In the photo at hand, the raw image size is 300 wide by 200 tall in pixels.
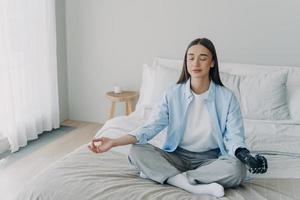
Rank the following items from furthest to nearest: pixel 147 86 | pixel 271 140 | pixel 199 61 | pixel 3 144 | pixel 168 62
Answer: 1. pixel 168 62
2. pixel 147 86
3. pixel 3 144
4. pixel 271 140
5. pixel 199 61

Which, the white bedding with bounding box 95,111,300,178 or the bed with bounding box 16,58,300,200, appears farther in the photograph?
the white bedding with bounding box 95,111,300,178

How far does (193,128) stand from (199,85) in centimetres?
22

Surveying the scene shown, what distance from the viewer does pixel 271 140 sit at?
212 cm

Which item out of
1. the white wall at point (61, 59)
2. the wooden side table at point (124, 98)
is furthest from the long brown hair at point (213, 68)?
the white wall at point (61, 59)

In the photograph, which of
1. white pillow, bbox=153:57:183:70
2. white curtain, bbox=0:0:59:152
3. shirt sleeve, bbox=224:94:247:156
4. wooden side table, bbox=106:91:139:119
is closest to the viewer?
shirt sleeve, bbox=224:94:247:156

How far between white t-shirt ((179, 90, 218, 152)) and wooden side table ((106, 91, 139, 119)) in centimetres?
153

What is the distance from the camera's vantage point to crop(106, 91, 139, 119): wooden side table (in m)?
3.25

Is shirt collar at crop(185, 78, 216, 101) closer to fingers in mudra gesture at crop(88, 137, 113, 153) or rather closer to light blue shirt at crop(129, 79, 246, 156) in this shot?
light blue shirt at crop(129, 79, 246, 156)

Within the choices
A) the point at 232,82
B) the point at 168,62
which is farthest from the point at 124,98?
the point at 232,82

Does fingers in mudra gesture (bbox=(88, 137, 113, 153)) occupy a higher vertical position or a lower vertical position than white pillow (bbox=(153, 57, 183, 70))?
lower

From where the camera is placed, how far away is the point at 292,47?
298 centimetres

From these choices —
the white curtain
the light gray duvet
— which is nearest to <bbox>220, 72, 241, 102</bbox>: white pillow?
the light gray duvet

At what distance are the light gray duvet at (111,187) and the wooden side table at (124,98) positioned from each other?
156 centimetres

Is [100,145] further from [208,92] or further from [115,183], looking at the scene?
[208,92]
